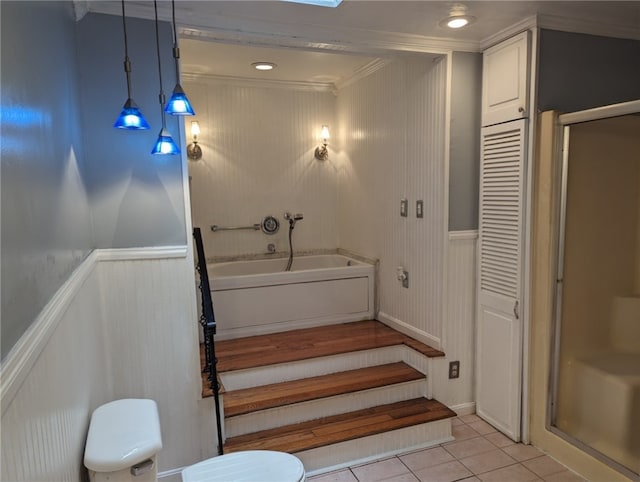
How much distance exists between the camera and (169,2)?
2.05 metres

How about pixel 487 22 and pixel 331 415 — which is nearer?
pixel 487 22

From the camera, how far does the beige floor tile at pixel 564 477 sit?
2.22m

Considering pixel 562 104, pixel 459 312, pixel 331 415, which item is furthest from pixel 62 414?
pixel 562 104

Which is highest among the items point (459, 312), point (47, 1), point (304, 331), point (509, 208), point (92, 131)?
point (47, 1)

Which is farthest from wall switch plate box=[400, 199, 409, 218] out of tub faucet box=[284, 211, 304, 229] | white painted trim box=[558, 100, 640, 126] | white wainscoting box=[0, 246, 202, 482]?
white wainscoting box=[0, 246, 202, 482]

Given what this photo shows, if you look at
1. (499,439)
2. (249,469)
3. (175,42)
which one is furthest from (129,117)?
(499,439)

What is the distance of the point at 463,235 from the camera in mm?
2734

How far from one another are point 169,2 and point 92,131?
71cm

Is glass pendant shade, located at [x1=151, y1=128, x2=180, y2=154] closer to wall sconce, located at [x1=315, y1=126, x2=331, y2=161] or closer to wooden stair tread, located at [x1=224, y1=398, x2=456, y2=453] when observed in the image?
wooden stair tread, located at [x1=224, y1=398, x2=456, y2=453]

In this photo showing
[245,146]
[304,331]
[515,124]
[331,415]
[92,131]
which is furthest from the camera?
[245,146]

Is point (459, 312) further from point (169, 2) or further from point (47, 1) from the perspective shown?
point (47, 1)

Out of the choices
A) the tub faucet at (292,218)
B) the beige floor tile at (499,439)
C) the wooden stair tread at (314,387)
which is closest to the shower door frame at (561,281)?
the beige floor tile at (499,439)

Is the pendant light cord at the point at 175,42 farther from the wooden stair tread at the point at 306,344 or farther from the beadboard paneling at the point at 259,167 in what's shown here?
the beadboard paneling at the point at 259,167

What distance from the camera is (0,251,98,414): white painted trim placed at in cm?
80
